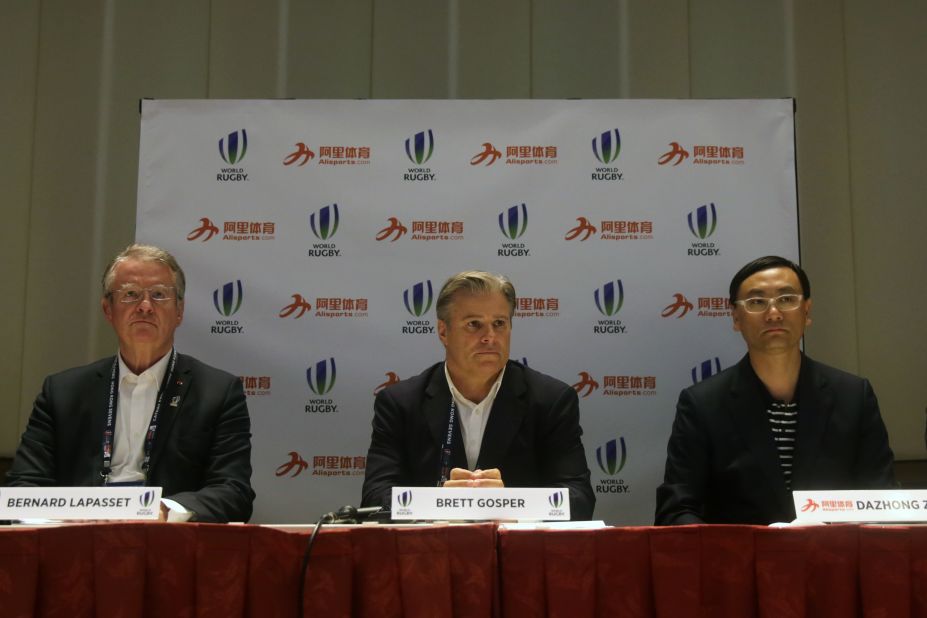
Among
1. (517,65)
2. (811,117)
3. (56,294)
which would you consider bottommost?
(56,294)

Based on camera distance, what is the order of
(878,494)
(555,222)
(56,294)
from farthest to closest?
(56,294), (555,222), (878,494)

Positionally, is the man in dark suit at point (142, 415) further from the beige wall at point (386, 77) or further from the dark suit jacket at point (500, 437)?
the beige wall at point (386, 77)

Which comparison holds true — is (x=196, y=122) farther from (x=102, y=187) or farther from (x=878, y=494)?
(x=878, y=494)

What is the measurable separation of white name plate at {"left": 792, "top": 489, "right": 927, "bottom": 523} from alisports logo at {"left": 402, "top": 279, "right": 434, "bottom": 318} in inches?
70.4

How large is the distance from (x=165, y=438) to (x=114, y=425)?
18cm

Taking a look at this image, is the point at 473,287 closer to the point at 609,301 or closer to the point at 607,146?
the point at 609,301

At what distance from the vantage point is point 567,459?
2.62 m

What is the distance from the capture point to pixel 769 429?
2.57 meters

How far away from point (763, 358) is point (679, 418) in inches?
13.2

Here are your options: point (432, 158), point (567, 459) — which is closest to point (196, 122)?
point (432, 158)

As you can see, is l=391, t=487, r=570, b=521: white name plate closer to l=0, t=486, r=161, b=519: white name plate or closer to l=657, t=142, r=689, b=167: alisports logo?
l=0, t=486, r=161, b=519: white name plate

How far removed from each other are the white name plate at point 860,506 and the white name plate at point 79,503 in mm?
1409

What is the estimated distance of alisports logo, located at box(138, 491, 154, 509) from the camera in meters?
1.79

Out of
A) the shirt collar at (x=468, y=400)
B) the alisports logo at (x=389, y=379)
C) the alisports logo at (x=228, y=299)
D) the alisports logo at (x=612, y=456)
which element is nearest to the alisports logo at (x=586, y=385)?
the alisports logo at (x=612, y=456)
